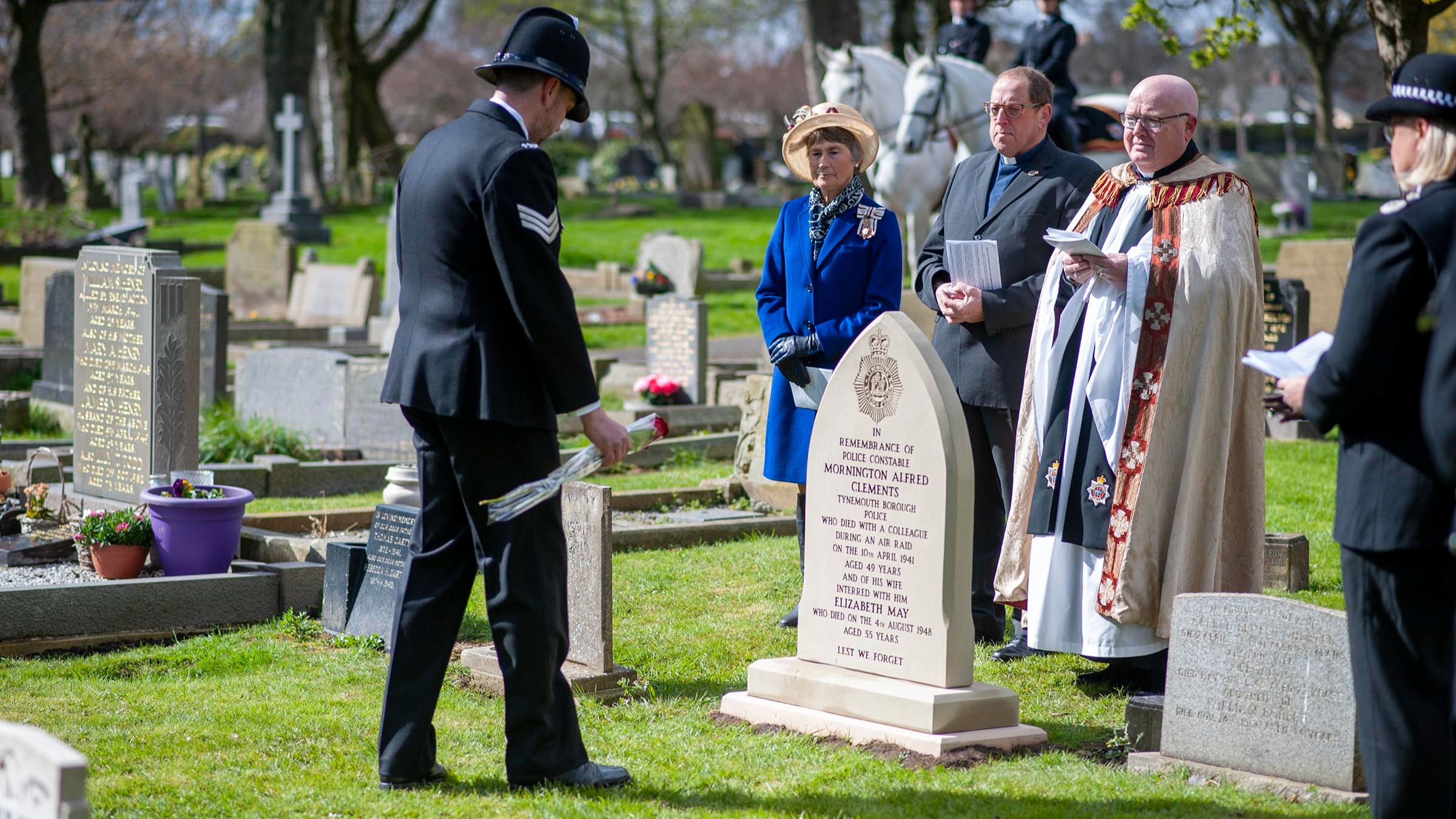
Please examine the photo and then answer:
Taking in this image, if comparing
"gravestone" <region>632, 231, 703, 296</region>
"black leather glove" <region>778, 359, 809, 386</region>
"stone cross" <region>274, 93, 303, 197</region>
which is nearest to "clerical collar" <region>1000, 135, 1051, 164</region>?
"black leather glove" <region>778, 359, 809, 386</region>

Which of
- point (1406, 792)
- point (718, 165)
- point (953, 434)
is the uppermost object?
point (718, 165)

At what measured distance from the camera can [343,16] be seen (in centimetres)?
3753

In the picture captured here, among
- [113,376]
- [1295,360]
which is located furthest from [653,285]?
[1295,360]

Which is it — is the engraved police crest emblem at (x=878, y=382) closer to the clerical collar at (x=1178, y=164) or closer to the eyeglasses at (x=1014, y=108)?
the clerical collar at (x=1178, y=164)

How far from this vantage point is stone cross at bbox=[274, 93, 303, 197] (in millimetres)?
28172

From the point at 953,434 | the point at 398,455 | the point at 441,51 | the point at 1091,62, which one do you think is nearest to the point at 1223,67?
the point at 1091,62

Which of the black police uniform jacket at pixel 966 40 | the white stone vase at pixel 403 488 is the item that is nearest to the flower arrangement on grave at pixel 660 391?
the white stone vase at pixel 403 488

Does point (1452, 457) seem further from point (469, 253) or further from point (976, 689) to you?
point (469, 253)

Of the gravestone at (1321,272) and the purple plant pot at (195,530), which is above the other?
the gravestone at (1321,272)

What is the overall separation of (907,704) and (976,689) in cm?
23

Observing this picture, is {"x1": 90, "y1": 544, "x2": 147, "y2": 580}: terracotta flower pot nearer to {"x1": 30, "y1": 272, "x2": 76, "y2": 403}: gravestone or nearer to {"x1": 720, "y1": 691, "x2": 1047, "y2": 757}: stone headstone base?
{"x1": 720, "y1": 691, "x2": 1047, "y2": 757}: stone headstone base

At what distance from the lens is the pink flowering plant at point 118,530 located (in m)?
7.09

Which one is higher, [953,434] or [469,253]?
[469,253]

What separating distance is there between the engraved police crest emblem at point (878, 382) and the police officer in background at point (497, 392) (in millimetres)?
994
